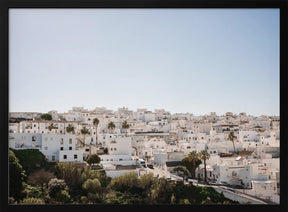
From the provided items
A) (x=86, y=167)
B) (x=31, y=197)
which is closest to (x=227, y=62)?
(x=86, y=167)

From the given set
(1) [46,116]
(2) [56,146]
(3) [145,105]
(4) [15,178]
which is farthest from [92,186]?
(3) [145,105]

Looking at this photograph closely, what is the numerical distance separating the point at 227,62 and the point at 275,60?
41 cm

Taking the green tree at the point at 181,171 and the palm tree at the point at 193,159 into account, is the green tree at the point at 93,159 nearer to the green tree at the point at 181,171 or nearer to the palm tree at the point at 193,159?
the green tree at the point at 181,171

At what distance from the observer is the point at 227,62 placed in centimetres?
258

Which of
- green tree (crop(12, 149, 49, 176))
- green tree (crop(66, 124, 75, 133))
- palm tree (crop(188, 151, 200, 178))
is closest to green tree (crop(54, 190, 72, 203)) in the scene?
green tree (crop(12, 149, 49, 176))

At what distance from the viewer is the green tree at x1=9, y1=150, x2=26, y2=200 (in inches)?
81.7

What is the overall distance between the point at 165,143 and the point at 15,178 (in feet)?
4.16

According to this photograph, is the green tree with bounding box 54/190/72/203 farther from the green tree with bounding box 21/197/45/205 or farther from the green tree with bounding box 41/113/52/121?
the green tree with bounding box 41/113/52/121

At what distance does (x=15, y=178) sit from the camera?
2.11m

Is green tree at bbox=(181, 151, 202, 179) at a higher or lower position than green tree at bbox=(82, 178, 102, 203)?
higher

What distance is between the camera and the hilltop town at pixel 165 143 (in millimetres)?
2375

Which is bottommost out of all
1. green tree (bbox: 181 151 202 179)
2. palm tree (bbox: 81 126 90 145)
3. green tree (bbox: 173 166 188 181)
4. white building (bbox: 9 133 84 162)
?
green tree (bbox: 173 166 188 181)

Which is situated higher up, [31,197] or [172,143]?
[172,143]

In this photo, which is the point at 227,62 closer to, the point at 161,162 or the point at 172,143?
the point at 172,143
